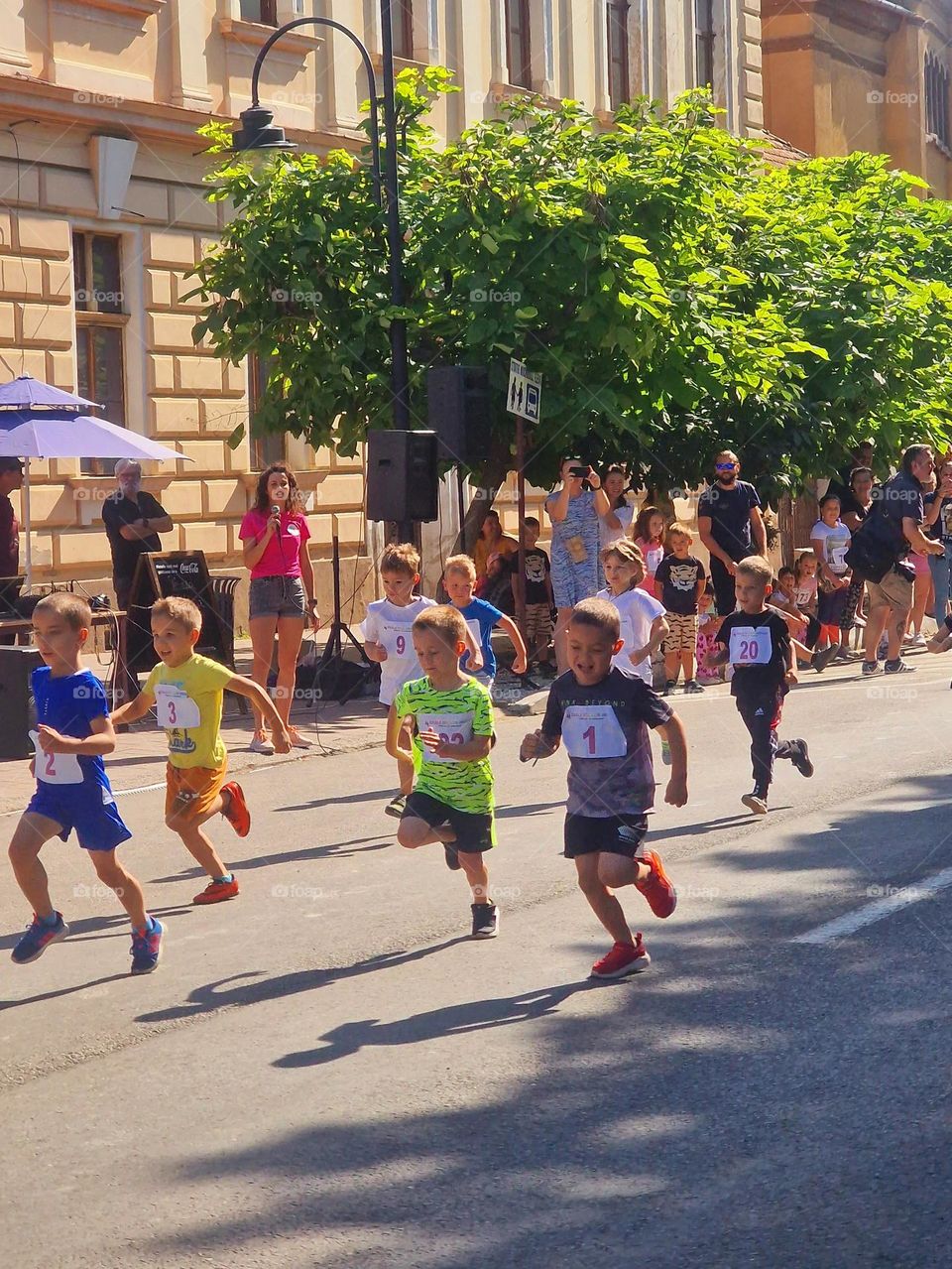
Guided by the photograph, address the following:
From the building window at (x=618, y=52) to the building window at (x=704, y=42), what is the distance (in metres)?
2.37

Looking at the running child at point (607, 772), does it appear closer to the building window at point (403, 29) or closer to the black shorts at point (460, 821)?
the black shorts at point (460, 821)

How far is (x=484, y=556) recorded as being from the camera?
18156mm

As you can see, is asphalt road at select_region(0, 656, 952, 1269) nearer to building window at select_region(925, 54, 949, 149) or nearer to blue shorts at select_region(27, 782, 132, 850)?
blue shorts at select_region(27, 782, 132, 850)

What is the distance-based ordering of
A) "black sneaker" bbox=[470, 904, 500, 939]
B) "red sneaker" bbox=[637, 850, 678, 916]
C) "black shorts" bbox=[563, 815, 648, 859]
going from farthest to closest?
"black sneaker" bbox=[470, 904, 500, 939] < "red sneaker" bbox=[637, 850, 678, 916] < "black shorts" bbox=[563, 815, 648, 859]

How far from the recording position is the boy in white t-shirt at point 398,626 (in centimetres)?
952

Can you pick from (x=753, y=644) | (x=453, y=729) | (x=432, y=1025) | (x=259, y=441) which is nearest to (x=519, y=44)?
(x=259, y=441)

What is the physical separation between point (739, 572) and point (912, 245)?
637 inches

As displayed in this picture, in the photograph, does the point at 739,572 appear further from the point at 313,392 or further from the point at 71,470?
the point at 71,470

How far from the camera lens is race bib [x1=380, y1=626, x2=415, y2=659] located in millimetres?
9703

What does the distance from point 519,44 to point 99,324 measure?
9.93 metres

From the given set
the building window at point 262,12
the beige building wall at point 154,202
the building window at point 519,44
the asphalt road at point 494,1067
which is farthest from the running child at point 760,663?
the building window at point 519,44

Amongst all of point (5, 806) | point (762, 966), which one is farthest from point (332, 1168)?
point (5, 806)

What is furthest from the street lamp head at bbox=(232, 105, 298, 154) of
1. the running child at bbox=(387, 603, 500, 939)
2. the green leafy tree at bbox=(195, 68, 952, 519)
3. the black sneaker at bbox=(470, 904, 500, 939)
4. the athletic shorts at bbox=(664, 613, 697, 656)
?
the black sneaker at bbox=(470, 904, 500, 939)

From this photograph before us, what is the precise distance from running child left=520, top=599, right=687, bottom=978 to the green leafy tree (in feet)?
29.9
